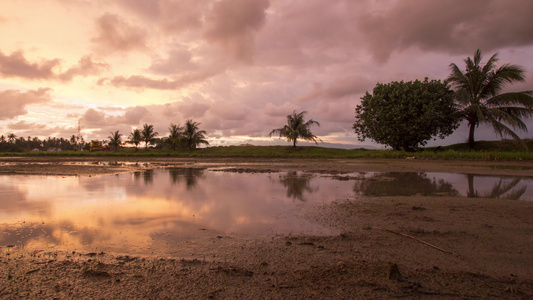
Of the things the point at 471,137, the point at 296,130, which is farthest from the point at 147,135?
the point at 471,137

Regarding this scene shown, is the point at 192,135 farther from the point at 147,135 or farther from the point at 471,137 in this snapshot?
the point at 471,137

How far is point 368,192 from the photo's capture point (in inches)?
344

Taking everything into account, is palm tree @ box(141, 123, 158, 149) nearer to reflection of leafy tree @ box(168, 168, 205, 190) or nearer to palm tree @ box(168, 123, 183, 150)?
palm tree @ box(168, 123, 183, 150)

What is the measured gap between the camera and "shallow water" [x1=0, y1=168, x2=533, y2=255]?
174 inches

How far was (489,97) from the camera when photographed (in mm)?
27172

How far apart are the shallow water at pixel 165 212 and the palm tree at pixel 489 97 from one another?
19361mm

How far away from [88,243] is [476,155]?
26400mm

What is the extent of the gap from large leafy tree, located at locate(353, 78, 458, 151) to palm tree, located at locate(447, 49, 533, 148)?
1.22 m

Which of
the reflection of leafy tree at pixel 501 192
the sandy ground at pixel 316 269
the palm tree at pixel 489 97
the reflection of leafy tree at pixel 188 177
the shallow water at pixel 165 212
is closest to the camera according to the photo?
the sandy ground at pixel 316 269

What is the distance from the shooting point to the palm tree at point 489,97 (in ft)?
81.7

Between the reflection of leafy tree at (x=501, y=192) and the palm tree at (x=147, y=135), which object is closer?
the reflection of leafy tree at (x=501, y=192)

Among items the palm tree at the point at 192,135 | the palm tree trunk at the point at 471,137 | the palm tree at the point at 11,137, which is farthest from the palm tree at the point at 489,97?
the palm tree at the point at 11,137

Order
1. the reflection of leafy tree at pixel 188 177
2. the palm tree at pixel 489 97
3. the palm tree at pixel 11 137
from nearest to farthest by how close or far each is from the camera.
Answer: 1. the reflection of leafy tree at pixel 188 177
2. the palm tree at pixel 489 97
3. the palm tree at pixel 11 137

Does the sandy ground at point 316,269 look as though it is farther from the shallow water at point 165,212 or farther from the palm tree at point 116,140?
the palm tree at point 116,140
